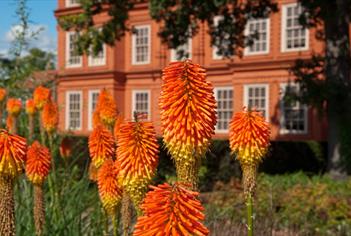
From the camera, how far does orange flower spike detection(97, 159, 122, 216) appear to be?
123 inches

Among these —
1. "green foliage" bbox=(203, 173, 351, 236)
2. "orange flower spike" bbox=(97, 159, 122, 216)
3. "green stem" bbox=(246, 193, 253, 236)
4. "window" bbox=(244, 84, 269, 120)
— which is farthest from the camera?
"window" bbox=(244, 84, 269, 120)

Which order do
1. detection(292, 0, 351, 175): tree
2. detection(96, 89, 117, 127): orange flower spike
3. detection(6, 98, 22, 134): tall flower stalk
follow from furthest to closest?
1. detection(292, 0, 351, 175): tree
2. detection(6, 98, 22, 134): tall flower stalk
3. detection(96, 89, 117, 127): orange flower spike

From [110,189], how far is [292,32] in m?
28.0

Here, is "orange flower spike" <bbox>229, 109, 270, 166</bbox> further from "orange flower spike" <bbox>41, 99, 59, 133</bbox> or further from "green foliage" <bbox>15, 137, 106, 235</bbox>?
"orange flower spike" <bbox>41, 99, 59, 133</bbox>

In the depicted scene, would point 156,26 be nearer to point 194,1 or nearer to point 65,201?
point 194,1

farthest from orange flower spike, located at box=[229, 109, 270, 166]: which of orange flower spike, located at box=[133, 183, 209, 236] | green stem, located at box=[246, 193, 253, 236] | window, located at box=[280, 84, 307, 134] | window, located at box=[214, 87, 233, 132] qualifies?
window, located at box=[214, 87, 233, 132]

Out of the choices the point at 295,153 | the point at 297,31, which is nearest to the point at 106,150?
the point at 295,153

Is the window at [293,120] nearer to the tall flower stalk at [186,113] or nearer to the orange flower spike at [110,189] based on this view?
the orange flower spike at [110,189]

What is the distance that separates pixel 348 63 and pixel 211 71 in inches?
658

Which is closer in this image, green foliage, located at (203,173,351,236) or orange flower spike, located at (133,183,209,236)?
orange flower spike, located at (133,183,209,236)

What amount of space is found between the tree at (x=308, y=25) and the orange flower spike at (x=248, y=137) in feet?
42.5

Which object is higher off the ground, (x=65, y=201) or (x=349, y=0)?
(x=349, y=0)

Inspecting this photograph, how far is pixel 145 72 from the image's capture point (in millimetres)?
35844

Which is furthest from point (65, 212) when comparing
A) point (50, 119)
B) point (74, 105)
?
point (74, 105)
